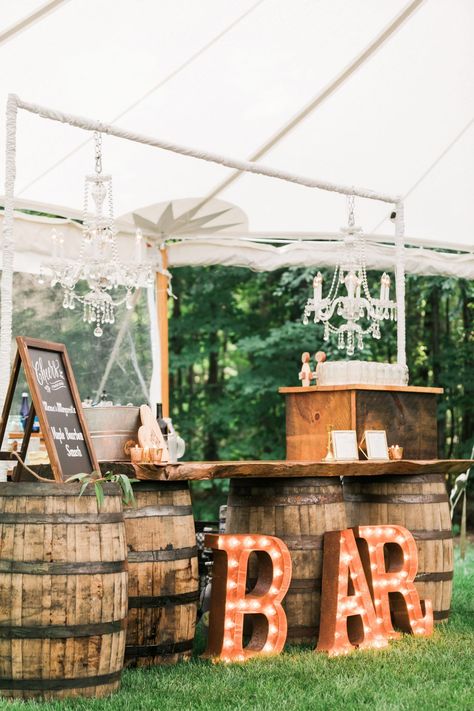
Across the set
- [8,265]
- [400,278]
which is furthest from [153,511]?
[400,278]

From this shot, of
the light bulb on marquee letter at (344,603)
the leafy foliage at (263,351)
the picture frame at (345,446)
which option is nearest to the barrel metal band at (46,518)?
the light bulb on marquee letter at (344,603)

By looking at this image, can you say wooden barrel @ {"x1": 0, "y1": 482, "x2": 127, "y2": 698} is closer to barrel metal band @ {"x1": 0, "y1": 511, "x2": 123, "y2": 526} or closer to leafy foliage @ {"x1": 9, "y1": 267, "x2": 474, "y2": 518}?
barrel metal band @ {"x1": 0, "y1": 511, "x2": 123, "y2": 526}

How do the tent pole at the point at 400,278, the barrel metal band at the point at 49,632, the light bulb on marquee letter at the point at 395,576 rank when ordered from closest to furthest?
the barrel metal band at the point at 49,632
the light bulb on marquee letter at the point at 395,576
the tent pole at the point at 400,278

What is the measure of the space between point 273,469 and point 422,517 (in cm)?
105

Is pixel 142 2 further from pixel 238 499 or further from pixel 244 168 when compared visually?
pixel 238 499

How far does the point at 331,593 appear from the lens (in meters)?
4.22

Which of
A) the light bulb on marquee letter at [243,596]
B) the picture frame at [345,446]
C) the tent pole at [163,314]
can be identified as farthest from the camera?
the tent pole at [163,314]

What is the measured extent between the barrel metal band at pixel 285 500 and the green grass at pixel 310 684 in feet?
Answer: 2.01

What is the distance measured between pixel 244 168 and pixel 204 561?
204cm

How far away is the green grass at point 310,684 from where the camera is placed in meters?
3.27

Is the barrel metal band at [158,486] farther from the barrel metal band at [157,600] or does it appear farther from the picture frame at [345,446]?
the picture frame at [345,446]

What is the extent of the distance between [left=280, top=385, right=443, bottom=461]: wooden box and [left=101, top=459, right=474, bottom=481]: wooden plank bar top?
11.2 inches

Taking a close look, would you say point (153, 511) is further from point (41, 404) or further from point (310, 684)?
point (310, 684)

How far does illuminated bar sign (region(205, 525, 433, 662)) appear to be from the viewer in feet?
13.2
